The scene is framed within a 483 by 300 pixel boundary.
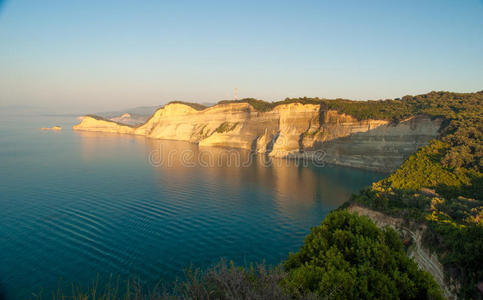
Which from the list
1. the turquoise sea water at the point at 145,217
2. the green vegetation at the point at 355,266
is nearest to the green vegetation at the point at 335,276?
the green vegetation at the point at 355,266

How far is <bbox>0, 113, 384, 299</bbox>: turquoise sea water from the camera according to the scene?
57.0 ft

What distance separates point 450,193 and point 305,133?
42.4m

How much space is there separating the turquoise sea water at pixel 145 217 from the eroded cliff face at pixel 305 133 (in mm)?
6332

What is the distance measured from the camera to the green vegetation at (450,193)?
11.9 m

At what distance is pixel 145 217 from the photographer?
2570 cm

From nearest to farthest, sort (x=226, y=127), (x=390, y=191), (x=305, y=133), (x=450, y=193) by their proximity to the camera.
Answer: (x=390, y=191) → (x=450, y=193) → (x=305, y=133) → (x=226, y=127)

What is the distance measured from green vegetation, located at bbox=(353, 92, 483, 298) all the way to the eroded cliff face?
23.3 ft

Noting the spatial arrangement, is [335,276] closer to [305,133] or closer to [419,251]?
[419,251]

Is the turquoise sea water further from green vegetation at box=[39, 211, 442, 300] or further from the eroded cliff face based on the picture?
green vegetation at box=[39, 211, 442, 300]

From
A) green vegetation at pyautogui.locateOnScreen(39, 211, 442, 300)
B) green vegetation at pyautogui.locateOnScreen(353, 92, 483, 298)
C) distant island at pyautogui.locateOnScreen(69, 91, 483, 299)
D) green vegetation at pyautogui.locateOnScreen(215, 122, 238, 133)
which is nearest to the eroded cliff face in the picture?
green vegetation at pyautogui.locateOnScreen(215, 122, 238, 133)

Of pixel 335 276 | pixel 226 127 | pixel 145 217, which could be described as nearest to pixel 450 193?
pixel 335 276

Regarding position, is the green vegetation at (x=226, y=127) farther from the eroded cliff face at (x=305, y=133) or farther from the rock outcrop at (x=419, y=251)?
the rock outcrop at (x=419, y=251)

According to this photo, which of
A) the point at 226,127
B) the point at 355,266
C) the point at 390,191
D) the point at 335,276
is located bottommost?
the point at 390,191

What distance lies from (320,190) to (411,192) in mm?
15734
